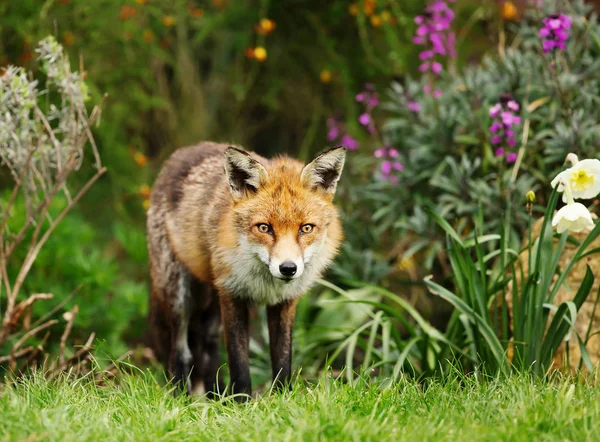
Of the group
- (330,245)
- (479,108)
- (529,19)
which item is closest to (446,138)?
(479,108)

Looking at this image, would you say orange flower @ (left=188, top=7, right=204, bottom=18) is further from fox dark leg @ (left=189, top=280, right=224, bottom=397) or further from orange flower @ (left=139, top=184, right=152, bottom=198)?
fox dark leg @ (left=189, top=280, right=224, bottom=397)

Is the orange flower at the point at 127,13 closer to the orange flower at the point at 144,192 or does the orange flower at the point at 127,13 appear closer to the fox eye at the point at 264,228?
the orange flower at the point at 144,192

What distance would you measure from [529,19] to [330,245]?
12.7ft

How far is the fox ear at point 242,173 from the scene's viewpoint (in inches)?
167

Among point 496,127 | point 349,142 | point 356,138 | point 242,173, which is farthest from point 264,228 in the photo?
point 356,138

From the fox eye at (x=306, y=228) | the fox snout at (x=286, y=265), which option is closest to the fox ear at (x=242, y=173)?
the fox eye at (x=306, y=228)

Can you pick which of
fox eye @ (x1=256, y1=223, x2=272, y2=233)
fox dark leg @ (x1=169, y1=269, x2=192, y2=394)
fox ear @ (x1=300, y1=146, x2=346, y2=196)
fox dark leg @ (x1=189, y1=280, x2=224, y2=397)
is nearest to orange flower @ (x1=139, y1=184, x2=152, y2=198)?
fox dark leg @ (x1=189, y1=280, x2=224, y2=397)

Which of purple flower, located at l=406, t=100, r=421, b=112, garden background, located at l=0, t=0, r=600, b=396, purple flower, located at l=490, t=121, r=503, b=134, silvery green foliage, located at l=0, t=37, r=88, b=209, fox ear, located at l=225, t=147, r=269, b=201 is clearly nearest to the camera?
fox ear, located at l=225, t=147, r=269, b=201

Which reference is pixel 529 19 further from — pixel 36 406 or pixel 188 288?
pixel 36 406

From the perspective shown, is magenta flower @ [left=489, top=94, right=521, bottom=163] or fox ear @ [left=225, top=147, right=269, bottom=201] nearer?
fox ear @ [left=225, top=147, right=269, bottom=201]

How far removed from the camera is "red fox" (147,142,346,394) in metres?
4.16

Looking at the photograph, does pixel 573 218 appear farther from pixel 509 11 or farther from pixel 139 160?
pixel 139 160

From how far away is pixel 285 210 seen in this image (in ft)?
13.6

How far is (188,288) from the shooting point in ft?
16.9
